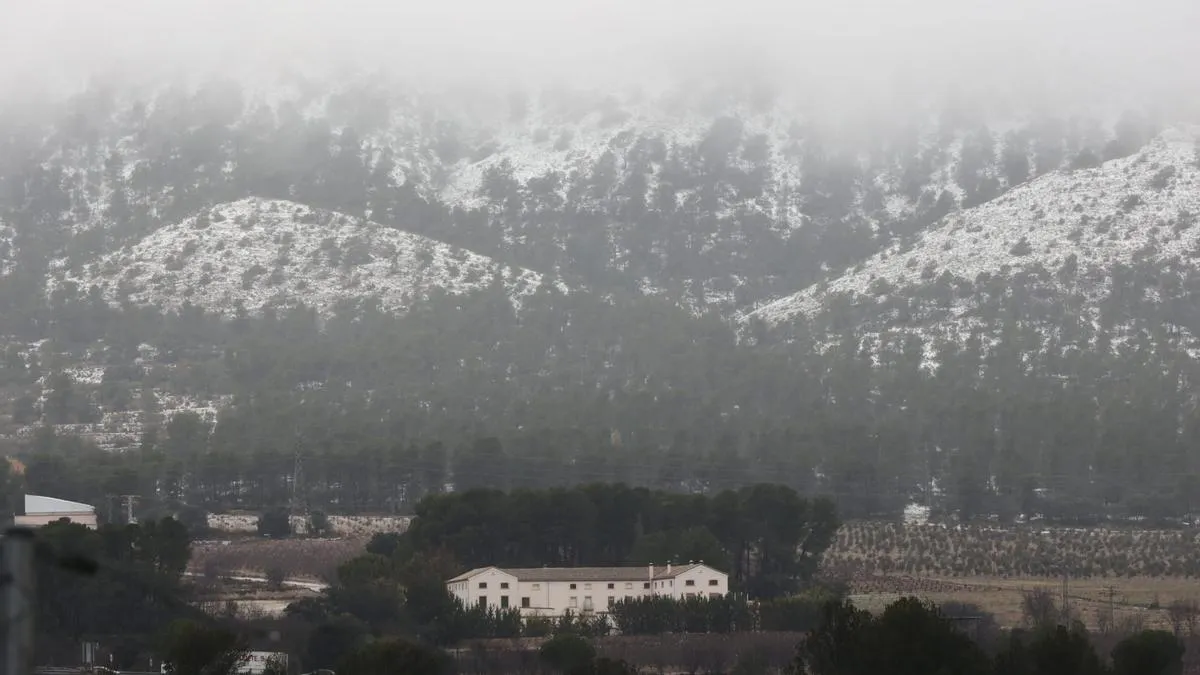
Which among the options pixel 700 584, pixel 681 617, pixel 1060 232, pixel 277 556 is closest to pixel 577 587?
pixel 700 584

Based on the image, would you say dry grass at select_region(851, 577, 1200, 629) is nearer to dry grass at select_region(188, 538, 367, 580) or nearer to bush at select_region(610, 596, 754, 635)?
bush at select_region(610, 596, 754, 635)

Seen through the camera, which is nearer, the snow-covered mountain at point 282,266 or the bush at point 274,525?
the bush at point 274,525

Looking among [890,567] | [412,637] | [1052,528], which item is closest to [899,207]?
[1052,528]

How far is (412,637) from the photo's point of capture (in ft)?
161

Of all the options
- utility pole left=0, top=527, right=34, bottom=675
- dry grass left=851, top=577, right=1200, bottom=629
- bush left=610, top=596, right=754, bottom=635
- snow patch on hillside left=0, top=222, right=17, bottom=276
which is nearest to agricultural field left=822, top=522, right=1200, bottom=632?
dry grass left=851, top=577, right=1200, bottom=629

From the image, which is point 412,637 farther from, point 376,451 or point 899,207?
point 899,207

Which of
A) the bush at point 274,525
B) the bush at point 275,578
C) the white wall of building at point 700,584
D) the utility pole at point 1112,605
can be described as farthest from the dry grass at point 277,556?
the utility pole at point 1112,605

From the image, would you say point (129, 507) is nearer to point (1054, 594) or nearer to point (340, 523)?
point (340, 523)

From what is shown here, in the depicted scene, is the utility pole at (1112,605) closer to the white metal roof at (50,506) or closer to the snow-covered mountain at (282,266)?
the white metal roof at (50,506)

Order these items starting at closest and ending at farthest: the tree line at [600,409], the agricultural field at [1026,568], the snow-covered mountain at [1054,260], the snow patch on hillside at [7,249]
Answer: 1. the agricultural field at [1026,568]
2. the tree line at [600,409]
3. the snow-covered mountain at [1054,260]
4. the snow patch on hillside at [7,249]

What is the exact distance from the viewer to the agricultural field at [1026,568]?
6022 centimetres

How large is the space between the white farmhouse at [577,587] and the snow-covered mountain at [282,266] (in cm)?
7818

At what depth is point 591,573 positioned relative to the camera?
63.5 metres

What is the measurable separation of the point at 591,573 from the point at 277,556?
12.3 meters
